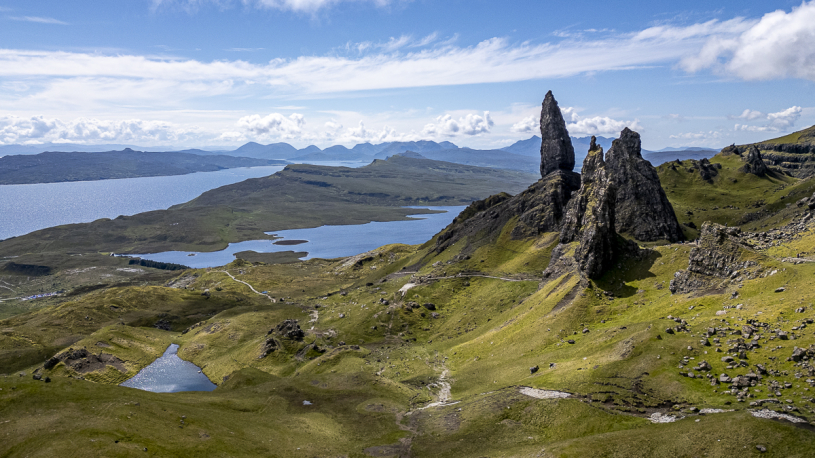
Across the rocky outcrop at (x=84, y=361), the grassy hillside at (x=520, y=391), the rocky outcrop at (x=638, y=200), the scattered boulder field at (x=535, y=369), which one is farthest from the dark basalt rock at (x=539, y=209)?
the rocky outcrop at (x=84, y=361)

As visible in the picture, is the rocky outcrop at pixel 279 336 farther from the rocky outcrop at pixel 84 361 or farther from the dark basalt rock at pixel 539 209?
the dark basalt rock at pixel 539 209

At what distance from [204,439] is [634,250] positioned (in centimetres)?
9452

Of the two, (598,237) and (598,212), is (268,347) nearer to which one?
(598,237)

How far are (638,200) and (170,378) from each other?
157274 mm


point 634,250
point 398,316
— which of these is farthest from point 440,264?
point 634,250

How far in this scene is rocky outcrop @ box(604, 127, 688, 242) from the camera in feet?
469

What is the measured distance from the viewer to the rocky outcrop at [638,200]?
469 feet

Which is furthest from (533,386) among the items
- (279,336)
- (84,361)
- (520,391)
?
(84,361)

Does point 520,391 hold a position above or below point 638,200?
below

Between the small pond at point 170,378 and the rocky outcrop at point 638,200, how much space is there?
13769 centimetres

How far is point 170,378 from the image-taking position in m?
132

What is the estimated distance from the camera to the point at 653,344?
210ft

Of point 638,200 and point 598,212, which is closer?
point 598,212

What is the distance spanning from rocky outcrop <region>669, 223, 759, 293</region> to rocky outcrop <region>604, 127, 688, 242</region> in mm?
66628
